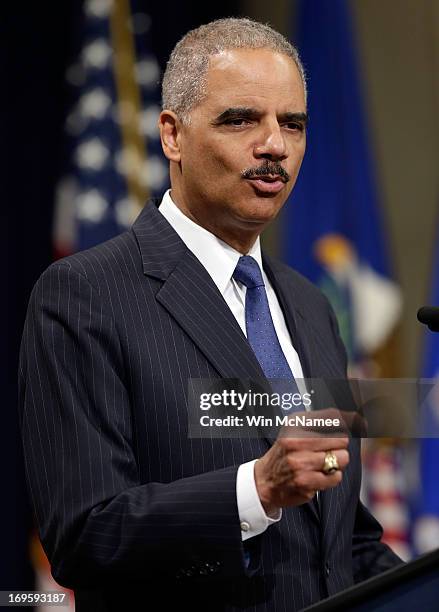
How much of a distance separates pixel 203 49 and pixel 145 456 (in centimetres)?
89

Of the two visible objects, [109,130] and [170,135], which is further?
[109,130]

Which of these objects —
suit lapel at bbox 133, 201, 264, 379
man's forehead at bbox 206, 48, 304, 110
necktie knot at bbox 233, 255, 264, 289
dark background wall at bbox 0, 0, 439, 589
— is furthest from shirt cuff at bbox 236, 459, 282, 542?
dark background wall at bbox 0, 0, 439, 589

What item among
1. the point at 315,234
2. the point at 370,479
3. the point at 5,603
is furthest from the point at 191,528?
the point at 315,234

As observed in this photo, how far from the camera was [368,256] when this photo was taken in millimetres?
5215

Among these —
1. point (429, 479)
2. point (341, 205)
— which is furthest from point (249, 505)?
point (341, 205)

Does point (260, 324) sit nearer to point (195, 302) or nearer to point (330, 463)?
point (195, 302)

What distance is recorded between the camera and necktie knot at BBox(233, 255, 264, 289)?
2135 mm

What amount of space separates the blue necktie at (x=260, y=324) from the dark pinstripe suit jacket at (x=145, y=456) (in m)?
0.07

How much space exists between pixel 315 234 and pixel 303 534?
352 centimetres

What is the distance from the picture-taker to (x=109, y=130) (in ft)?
16.6

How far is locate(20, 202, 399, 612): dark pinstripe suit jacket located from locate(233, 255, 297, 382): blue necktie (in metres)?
0.07

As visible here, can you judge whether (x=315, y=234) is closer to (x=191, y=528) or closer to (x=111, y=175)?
(x=111, y=175)

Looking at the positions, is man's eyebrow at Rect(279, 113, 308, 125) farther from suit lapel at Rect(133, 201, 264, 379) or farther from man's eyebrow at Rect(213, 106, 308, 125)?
suit lapel at Rect(133, 201, 264, 379)

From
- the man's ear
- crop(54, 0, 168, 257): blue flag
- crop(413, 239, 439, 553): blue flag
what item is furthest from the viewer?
crop(54, 0, 168, 257): blue flag
